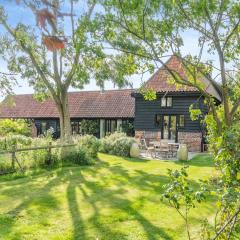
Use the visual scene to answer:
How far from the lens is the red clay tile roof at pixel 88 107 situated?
33900 millimetres

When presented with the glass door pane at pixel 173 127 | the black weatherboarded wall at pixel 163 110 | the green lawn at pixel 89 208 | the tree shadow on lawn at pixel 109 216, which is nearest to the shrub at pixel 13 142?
the green lawn at pixel 89 208

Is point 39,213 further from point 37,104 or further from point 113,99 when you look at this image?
point 37,104

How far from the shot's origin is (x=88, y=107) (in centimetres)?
3616

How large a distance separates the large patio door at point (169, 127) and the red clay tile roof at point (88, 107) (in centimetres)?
411

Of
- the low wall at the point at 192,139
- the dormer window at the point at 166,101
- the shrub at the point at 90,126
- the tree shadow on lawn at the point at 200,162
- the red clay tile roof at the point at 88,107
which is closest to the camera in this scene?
the tree shadow on lawn at the point at 200,162

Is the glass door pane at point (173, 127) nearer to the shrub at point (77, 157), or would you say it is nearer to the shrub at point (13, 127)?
the shrub at point (77, 157)

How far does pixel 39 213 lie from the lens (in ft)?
30.6

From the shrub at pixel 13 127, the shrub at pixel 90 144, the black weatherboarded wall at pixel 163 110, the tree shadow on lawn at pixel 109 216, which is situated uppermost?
the black weatherboarded wall at pixel 163 110

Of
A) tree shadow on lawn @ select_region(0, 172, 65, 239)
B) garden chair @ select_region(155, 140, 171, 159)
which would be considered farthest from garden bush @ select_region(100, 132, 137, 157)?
tree shadow on lawn @ select_region(0, 172, 65, 239)

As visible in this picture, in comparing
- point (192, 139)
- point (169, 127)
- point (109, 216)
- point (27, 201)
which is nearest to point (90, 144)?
point (169, 127)

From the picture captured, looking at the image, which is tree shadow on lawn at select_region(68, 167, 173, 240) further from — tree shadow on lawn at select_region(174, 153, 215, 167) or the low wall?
the low wall

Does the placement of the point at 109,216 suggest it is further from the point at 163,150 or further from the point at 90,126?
the point at 90,126

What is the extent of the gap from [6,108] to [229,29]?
116 feet

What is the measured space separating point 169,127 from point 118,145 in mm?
7032
